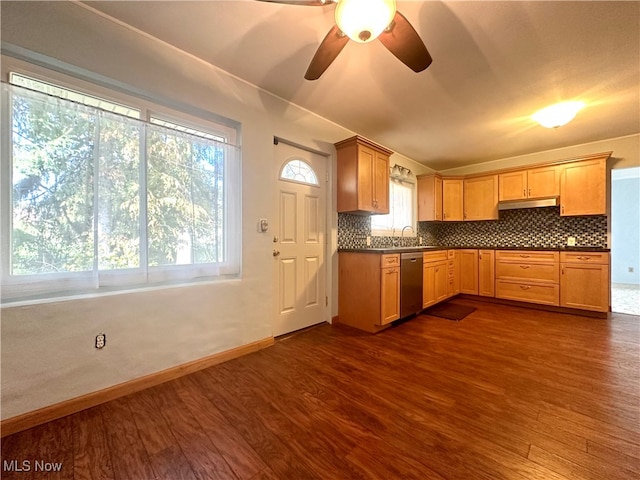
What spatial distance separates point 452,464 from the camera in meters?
1.18

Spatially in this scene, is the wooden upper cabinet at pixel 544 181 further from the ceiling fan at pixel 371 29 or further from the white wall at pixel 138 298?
the white wall at pixel 138 298

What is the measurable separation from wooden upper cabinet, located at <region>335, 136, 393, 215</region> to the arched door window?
0.37m

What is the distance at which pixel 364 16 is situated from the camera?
4.05ft

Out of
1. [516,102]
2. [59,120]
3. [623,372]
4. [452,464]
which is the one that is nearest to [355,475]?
[452,464]

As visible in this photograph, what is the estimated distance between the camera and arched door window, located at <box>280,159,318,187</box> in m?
2.84

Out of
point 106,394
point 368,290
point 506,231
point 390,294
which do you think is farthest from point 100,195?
point 506,231

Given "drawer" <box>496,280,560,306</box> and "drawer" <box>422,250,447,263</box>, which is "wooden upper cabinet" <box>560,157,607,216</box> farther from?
"drawer" <box>422,250,447,263</box>

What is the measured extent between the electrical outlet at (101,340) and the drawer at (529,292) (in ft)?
16.6

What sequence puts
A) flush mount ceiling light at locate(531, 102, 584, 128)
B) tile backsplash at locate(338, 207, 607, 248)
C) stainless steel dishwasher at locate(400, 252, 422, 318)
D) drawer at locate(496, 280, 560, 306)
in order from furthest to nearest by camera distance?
1. drawer at locate(496, 280, 560, 306)
2. tile backsplash at locate(338, 207, 607, 248)
3. stainless steel dishwasher at locate(400, 252, 422, 318)
4. flush mount ceiling light at locate(531, 102, 584, 128)

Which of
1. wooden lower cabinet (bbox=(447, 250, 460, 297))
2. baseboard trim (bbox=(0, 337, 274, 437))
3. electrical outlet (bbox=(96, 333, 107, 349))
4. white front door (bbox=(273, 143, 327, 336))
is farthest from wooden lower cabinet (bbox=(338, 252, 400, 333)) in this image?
electrical outlet (bbox=(96, 333, 107, 349))

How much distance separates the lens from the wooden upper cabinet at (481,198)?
446 centimetres

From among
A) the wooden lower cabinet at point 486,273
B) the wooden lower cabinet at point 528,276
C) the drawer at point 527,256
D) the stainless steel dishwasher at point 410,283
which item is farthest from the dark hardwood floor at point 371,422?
the wooden lower cabinet at point 486,273

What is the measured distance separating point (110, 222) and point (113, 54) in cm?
113

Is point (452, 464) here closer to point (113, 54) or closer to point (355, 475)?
point (355, 475)
